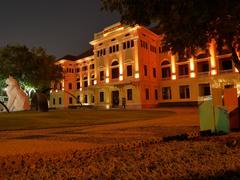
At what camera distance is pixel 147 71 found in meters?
41.5

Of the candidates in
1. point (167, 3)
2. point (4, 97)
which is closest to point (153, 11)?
point (167, 3)

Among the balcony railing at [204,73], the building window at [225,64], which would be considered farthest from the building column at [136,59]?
the building window at [225,64]

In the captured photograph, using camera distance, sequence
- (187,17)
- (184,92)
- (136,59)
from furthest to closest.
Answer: (184,92), (136,59), (187,17)

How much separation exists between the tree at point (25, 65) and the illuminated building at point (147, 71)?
10436 millimetres

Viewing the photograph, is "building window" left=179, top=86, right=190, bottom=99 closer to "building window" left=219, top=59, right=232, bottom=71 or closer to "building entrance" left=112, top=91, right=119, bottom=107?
"building window" left=219, top=59, right=232, bottom=71

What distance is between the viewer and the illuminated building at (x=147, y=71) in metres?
37.8

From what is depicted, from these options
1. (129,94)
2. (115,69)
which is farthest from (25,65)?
(129,94)

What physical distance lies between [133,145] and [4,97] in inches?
1873

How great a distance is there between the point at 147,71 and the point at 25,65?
64.1 feet

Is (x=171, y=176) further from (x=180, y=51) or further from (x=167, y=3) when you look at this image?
(x=180, y=51)

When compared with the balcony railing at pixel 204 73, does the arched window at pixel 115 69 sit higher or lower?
higher

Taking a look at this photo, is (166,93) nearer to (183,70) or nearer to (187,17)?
(183,70)

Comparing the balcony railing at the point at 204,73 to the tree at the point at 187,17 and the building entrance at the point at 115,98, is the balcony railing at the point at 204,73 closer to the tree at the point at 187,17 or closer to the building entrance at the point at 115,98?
the building entrance at the point at 115,98

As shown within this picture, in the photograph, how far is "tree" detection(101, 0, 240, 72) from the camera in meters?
7.81
